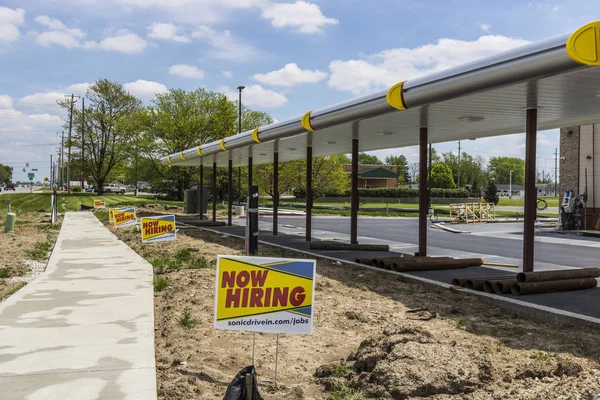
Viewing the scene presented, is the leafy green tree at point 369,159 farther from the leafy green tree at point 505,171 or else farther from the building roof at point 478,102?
the building roof at point 478,102

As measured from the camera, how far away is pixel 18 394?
4.50m

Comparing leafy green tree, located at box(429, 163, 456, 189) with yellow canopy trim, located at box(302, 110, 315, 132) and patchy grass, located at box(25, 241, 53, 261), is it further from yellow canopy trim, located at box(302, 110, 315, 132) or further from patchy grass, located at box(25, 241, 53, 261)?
yellow canopy trim, located at box(302, 110, 315, 132)

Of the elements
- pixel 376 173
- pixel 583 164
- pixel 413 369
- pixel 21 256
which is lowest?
pixel 21 256

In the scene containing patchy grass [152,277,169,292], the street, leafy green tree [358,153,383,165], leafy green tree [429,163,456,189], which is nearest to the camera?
patchy grass [152,277,169,292]

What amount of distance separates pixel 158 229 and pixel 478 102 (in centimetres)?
947

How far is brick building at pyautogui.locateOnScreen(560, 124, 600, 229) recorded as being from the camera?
23.5 metres

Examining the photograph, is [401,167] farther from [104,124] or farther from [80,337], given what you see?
[80,337]

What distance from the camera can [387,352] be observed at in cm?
511

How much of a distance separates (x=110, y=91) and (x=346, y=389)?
68881 millimetres

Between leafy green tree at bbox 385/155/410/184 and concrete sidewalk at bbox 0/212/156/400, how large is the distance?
125m

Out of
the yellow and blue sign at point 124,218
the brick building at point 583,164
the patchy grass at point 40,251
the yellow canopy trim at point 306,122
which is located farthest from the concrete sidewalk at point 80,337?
the brick building at point 583,164

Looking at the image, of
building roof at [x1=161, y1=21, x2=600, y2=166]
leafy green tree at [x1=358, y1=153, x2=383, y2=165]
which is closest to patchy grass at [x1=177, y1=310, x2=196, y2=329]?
building roof at [x1=161, y1=21, x2=600, y2=166]

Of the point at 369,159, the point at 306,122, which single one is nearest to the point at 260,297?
the point at 306,122

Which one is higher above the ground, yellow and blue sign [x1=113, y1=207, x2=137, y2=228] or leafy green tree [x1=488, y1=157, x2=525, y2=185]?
leafy green tree [x1=488, y1=157, x2=525, y2=185]
